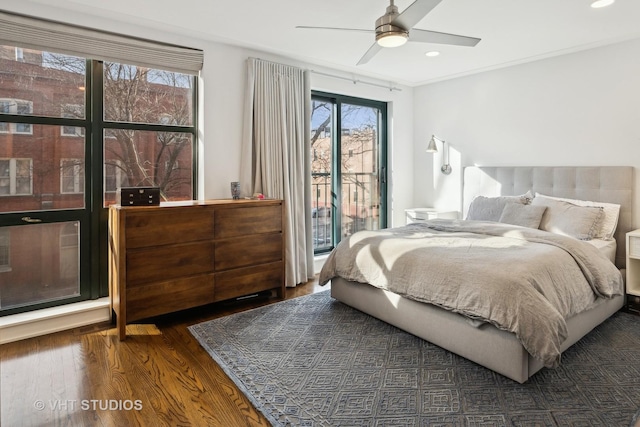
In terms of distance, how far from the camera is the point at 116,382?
2.22 metres

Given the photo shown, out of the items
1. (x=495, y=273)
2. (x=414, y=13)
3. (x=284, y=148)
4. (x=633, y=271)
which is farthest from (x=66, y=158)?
(x=633, y=271)

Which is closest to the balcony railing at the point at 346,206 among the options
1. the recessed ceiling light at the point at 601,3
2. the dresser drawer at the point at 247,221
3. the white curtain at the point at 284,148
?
the white curtain at the point at 284,148

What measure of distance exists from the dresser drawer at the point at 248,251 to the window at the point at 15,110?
1.68m

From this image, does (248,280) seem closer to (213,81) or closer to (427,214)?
(213,81)

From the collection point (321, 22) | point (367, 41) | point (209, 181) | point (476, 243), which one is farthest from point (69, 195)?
point (476, 243)

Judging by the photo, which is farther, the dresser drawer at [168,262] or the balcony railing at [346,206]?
the balcony railing at [346,206]

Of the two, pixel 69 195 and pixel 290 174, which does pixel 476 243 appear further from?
pixel 69 195

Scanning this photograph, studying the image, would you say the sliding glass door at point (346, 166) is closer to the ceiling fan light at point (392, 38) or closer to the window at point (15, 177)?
the ceiling fan light at point (392, 38)

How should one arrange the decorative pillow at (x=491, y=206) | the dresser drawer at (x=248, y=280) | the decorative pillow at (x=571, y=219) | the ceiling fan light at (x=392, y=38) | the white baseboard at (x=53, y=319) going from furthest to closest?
1. the decorative pillow at (x=491, y=206)
2. the decorative pillow at (x=571, y=219)
3. the dresser drawer at (x=248, y=280)
4. the white baseboard at (x=53, y=319)
5. the ceiling fan light at (x=392, y=38)

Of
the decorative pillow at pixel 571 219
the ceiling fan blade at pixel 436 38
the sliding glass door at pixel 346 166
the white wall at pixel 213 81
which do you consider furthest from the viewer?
the sliding glass door at pixel 346 166

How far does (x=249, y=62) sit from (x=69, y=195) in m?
2.02

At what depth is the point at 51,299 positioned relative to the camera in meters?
3.09

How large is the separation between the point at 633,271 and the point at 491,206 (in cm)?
132

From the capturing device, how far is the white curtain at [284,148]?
3857 mm
